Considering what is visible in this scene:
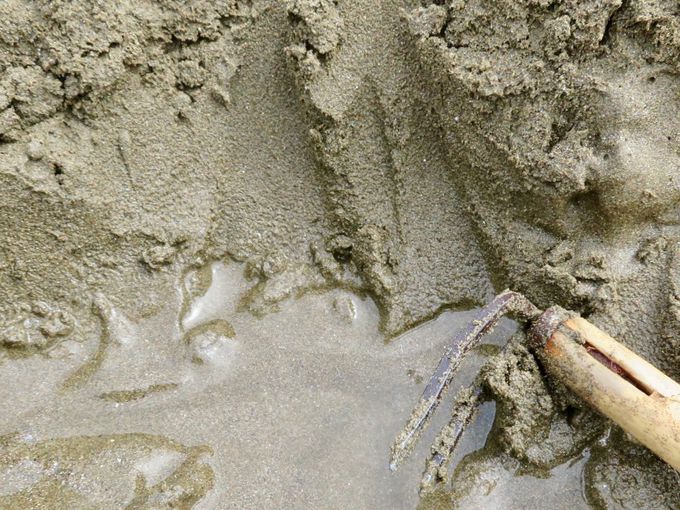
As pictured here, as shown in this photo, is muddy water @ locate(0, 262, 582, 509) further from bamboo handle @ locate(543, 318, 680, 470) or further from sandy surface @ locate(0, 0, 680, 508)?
bamboo handle @ locate(543, 318, 680, 470)

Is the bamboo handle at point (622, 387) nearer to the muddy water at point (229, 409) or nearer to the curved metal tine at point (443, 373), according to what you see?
the curved metal tine at point (443, 373)

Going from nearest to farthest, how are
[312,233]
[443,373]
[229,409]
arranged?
[443,373], [229,409], [312,233]

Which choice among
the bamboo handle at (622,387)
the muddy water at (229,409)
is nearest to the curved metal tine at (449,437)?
the muddy water at (229,409)

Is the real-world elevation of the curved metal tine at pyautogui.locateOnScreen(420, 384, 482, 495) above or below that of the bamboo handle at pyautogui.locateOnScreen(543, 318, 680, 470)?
below

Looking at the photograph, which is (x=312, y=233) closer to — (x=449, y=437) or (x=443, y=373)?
(x=443, y=373)

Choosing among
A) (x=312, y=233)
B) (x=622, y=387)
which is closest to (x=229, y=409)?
(x=312, y=233)

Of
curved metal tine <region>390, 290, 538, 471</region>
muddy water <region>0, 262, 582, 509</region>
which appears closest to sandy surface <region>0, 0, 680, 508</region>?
muddy water <region>0, 262, 582, 509</region>
